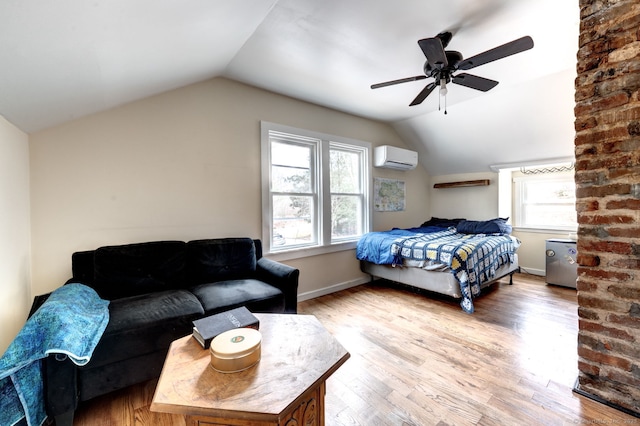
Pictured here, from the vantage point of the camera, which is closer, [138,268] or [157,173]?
[138,268]

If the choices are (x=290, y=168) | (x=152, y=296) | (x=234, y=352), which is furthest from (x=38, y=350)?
(x=290, y=168)

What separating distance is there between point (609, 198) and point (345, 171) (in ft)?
9.40

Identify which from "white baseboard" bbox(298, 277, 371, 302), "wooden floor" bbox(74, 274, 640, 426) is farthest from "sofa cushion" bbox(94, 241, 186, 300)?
"white baseboard" bbox(298, 277, 371, 302)

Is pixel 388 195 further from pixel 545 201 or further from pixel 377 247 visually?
pixel 545 201

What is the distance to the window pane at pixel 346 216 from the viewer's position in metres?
3.86

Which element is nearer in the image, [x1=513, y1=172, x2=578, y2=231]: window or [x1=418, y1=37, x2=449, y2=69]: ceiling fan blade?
[x1=418, y1=37, x2=449, y2=69]: ceiling fan blade

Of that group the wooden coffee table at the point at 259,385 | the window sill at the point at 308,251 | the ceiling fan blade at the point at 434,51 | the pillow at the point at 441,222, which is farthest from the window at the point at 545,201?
the wooden coffee table at the point at 259,385

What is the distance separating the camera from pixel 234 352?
0.98m

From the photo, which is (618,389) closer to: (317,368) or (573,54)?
(317,368)

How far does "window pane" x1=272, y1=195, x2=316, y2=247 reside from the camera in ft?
10.7

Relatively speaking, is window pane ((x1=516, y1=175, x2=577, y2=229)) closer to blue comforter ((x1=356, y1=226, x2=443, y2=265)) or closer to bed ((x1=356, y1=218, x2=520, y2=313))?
bed ((x1=356, y1=218, x2=520, y2=313))

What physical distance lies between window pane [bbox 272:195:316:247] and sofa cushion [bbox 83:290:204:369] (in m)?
1.46

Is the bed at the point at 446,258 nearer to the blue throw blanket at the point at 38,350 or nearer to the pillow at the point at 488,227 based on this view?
the pillow at the point at 488,227

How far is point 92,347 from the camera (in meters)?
1.41
